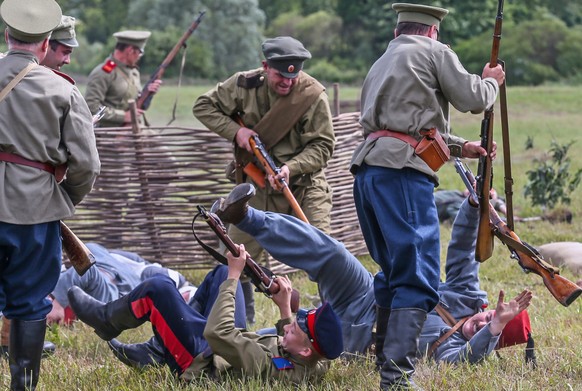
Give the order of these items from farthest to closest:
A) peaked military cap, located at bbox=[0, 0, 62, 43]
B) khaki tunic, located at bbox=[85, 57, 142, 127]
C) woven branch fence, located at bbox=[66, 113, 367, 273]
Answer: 1. khaki tunic, located at bbox=[85, 57, 142, 127]
2. woven branch fence, located at bbox=[66, 113, 367, 273]
3. peaked military cap, located at bbox=[0, 0, 62, 43]

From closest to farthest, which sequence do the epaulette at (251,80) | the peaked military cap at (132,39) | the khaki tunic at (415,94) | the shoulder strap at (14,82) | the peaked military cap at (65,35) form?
the shoulder strap at (14,82) < the khaki tunic at (415,94) < the epaulette at (251,80) < the peaked military cap at (65,35) < the peaked military cap at (132,39)

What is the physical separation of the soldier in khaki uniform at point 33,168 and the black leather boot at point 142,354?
0.68 metres

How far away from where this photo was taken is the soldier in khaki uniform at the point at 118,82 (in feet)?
36.3

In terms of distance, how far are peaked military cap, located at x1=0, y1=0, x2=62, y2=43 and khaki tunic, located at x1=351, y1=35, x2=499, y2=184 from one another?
160 cm

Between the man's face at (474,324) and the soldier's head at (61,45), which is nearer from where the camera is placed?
the man's face at (474,324)

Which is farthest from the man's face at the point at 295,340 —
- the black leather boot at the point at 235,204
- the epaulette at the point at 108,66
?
the epaulette at the point at 108,66

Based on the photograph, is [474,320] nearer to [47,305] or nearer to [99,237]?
[47,305]

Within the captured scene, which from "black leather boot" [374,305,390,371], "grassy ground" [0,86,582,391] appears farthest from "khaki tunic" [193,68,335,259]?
"black leather boot" [374,305,390,371]

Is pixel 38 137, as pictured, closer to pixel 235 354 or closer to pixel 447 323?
pixel 235 354

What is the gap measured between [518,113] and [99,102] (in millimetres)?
12440

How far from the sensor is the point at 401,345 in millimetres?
5469

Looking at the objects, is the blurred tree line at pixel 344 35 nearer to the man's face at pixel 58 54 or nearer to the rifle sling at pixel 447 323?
the man's face at pixel 58 54

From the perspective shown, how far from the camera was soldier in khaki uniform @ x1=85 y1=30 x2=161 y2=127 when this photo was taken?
36.3ft

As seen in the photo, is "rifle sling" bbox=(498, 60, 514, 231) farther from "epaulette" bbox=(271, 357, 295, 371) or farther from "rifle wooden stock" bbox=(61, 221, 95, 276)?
"rifle wooden stock" bbox=(61, 221, 95, 276)
